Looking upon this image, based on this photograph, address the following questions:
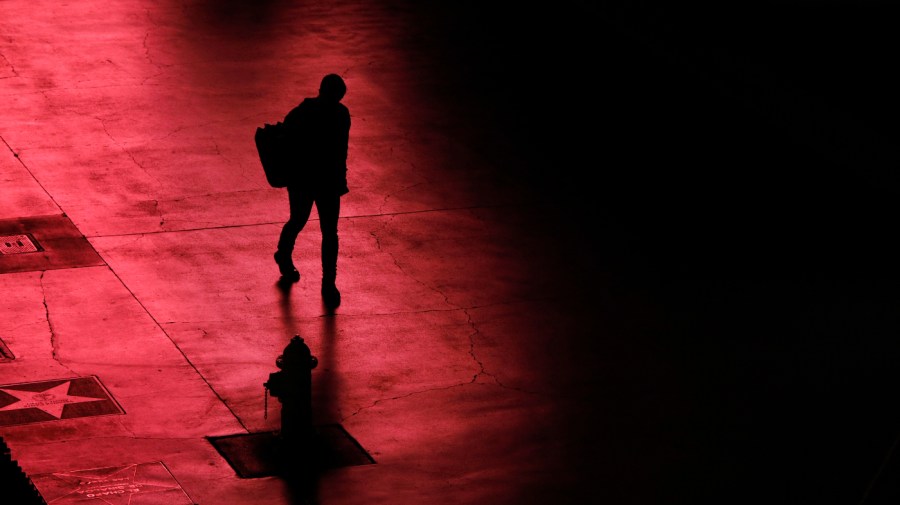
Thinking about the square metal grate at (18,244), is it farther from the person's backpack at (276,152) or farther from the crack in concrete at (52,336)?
the person's backpack at (276,152)

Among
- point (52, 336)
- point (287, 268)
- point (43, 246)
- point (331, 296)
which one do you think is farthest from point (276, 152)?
point (43, 246)

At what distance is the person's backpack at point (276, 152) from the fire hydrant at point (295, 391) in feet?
8.73

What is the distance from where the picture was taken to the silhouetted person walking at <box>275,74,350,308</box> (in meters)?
10.5

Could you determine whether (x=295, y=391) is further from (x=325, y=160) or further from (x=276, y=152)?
(x=276, y=152)

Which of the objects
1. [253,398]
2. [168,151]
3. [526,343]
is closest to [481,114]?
[168,151]

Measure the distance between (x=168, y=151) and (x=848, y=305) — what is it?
6.81 metres

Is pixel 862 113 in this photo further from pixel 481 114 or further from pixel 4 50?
pixel 4 50

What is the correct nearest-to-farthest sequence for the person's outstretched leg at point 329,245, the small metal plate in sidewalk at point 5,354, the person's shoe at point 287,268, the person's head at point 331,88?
the small metal plate in sidewalk at point 5,354, the person's head at point 331,88, the person's outstretched leg at point 329,245, the person's shoe at point 287,268

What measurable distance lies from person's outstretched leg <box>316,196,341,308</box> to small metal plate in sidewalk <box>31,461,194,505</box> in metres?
2.81

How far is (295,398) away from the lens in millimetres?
8266

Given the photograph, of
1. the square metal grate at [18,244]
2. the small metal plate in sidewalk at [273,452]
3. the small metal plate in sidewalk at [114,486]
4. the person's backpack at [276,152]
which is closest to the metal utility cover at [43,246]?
the square metal grate at [18,244]

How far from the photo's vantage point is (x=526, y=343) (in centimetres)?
1020

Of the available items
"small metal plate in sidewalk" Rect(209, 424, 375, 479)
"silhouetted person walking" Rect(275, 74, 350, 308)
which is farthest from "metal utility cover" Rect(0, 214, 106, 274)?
"small metal plate in sidewalk" Rect(209, 424, 375, 479)

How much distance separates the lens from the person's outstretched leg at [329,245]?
10625mm
